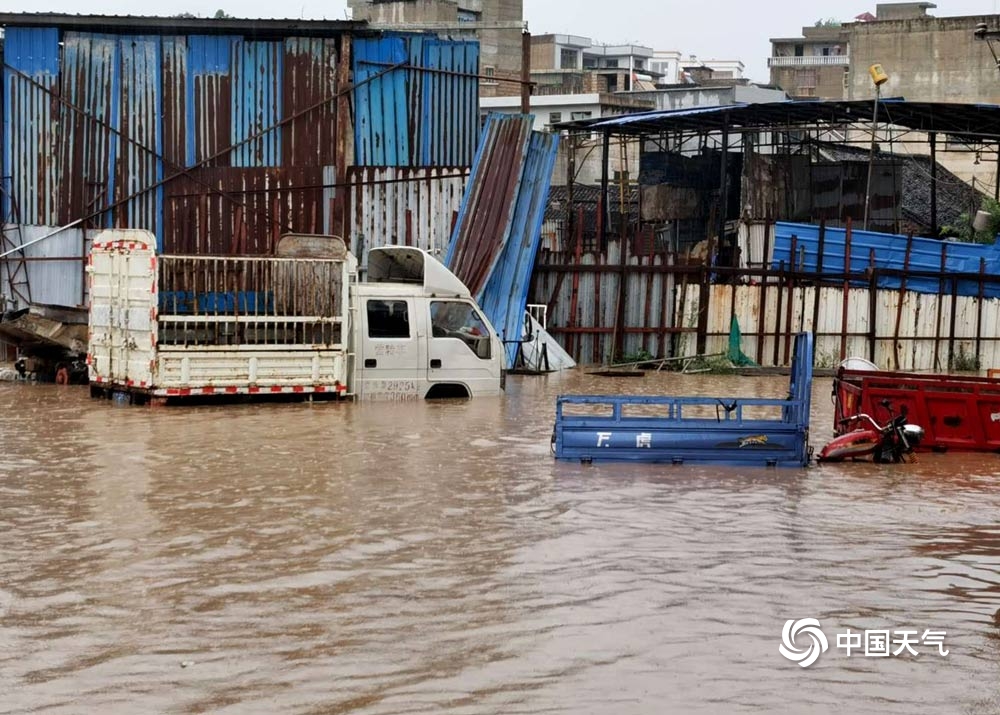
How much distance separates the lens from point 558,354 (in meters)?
26.9

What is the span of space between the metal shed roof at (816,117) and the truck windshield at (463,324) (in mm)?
12411

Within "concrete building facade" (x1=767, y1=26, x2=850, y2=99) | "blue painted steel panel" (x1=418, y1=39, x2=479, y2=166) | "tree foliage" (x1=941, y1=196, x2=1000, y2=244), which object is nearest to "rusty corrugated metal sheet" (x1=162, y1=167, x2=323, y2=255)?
"blue painted steel panel" (x1=418, y1=39, x2=479, y2=166)

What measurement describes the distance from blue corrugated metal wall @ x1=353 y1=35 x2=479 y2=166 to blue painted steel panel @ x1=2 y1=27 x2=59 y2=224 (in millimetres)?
5700

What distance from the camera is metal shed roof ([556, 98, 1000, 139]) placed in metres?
30.0

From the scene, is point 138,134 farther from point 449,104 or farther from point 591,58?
point 591,58

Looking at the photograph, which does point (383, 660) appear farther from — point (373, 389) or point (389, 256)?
point (389, 256)

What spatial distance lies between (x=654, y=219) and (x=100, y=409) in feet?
71.1

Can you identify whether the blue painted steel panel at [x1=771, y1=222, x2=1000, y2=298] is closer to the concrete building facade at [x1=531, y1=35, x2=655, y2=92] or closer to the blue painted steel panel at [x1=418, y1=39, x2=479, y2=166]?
the blue painted steel panel at [x1=418, y1=39, x2=479, y2=166]

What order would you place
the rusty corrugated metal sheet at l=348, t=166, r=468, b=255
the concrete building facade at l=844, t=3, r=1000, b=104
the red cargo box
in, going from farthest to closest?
the concrete building facade at l=844, t=3, r=1000, b=104 → the rusty corrugated metal sheet at l=348, t=166, r=468, b=255 → the red cargo box

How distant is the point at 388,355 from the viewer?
19.7m

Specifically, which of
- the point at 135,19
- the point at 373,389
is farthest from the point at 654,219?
the point at 373,389

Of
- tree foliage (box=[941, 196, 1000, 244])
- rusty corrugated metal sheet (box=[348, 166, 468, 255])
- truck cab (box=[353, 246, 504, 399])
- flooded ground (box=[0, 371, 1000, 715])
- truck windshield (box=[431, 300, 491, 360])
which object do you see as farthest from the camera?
tree foliage (box=[941, 196, 1000, 244])

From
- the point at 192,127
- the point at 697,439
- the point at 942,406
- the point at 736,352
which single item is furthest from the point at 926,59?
the point at 697,439

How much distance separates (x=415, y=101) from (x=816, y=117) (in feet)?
33.3
